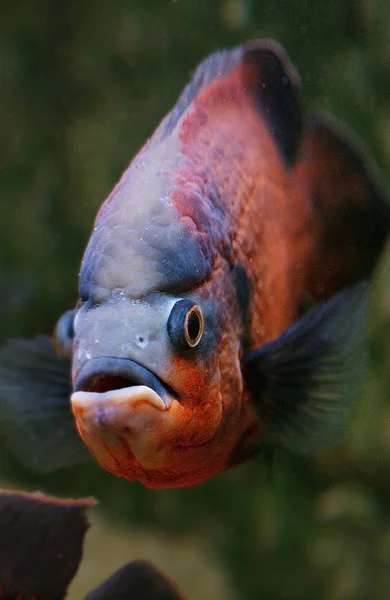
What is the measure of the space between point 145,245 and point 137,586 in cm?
115

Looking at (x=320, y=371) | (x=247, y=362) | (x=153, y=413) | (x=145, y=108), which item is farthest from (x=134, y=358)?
A: (x=145, y=108)

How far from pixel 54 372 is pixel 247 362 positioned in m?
0.72

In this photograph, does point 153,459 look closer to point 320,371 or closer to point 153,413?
point 153,413

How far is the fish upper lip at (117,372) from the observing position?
4.50 ft

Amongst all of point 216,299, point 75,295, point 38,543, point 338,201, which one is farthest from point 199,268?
point 75,295

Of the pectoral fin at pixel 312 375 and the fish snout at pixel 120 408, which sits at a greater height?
the fish snout at pixel 120 408

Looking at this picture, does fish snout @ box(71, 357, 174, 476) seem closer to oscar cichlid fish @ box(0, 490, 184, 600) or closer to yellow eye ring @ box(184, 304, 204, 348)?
yellow eye ring @ box(184, 304, 204, 348)

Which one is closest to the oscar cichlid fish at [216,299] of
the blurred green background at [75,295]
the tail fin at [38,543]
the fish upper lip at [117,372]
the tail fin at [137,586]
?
the fish upper lip at [117,372]

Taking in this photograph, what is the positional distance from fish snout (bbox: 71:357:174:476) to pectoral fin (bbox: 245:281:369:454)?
382mm

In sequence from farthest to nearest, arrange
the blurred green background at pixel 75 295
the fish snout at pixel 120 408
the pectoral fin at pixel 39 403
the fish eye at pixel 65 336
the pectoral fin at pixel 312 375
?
Answer: 1. the blurred green background at pixel 75 295
2. the pectoral fin at pixel 39 403
3. the fish eye at pixel 65 336
4. the pectoral fin at pixel 312 375
5. the fish snout at pixel 120 408

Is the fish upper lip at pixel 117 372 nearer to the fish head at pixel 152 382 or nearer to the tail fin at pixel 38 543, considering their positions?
the fish head at pixel 152 382

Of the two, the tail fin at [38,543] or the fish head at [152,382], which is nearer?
the fish head at [152,382]

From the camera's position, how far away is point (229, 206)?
6.09 feet

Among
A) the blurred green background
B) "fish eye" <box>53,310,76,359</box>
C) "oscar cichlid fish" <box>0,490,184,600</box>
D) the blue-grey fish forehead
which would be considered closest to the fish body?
the blue-grey fish forehead
